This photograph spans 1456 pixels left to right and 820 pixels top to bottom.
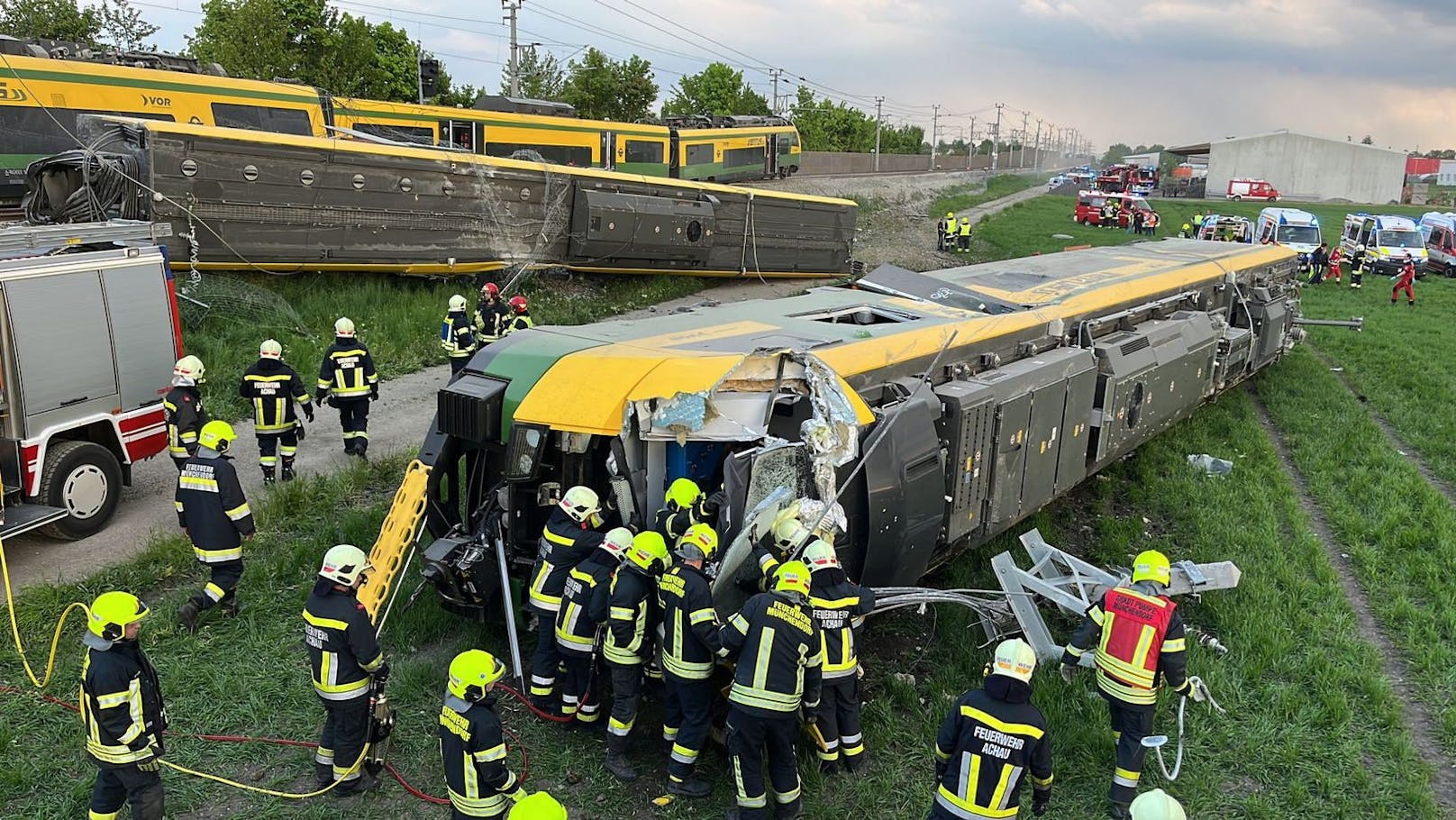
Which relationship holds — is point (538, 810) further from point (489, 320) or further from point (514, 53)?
point (514, 53)

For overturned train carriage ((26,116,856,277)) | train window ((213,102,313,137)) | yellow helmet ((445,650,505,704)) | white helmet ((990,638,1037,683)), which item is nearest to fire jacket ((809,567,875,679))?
white helmet ((990,638,1037,683))

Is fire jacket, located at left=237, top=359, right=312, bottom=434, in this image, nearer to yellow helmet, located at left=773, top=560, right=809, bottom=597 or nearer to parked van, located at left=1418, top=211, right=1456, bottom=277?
yellow helmet, located at left=773, top=560, right=809, bottom=597

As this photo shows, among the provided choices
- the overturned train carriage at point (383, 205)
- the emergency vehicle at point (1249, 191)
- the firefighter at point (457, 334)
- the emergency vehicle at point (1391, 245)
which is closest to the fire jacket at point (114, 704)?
the firefighter at point (457, 334)

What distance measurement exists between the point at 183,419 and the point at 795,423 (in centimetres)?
564

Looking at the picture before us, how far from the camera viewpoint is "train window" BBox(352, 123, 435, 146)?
19.7 meters

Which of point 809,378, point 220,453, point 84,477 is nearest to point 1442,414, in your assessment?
point 809,378

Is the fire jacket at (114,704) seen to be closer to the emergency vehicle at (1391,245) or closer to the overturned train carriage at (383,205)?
the overturned train carriage at (383,205)

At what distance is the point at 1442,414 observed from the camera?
1301cm

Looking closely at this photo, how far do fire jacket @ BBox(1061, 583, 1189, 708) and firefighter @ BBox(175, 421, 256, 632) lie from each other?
5.69 meters

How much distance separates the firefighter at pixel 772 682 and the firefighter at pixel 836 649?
163mm

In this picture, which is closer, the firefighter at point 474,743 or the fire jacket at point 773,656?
the firefighter at point 474,743

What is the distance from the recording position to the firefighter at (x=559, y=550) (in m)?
5.66

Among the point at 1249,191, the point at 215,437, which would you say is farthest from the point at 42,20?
the point at 1249,191

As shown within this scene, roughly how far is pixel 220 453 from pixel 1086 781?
Answer: 6.12 m
